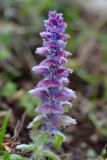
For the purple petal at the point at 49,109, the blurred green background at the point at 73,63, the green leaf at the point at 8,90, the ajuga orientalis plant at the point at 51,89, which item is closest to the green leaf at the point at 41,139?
the ajuga orientalis plant at the point at 51,89

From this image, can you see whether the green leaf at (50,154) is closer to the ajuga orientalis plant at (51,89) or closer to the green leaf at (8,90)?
the ajuga orientalis plant at (51,89)

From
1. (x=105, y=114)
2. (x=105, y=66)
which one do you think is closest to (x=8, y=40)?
(x=105, y=66)

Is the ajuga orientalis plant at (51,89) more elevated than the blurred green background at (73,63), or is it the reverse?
the blurred green background at (73,63)

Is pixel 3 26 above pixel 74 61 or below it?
above

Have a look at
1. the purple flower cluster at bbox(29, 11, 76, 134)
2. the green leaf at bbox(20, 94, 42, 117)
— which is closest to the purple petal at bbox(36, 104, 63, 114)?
the purple flower cluster at bbox(29, 11, 76, 134)

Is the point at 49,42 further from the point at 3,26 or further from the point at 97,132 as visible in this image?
the point at 3,26
